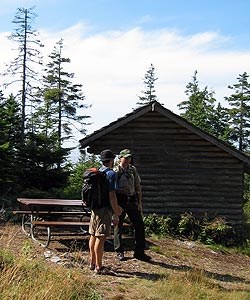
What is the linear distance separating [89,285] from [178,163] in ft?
29.3

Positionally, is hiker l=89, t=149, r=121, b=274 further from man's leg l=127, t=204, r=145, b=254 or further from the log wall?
the log wall

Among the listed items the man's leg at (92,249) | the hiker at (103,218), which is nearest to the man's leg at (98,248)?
the hiker at (103,218)

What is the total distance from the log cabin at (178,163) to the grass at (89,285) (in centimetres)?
637

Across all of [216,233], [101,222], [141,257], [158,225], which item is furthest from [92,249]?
[216,233]

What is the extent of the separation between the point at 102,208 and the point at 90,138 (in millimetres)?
6863

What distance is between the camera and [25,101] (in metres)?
31.1

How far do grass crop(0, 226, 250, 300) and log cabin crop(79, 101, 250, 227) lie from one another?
6369 millimetres

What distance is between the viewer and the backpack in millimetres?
8664

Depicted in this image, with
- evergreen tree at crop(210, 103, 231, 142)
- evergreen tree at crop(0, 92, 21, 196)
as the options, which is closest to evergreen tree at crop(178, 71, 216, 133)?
evergreen tree at crop(210, 103, 231, 142)

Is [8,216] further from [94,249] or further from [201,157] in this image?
[94,249]

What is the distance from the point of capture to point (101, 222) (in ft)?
28.6

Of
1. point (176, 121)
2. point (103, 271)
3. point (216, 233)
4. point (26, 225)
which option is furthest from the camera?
point (176, 121)

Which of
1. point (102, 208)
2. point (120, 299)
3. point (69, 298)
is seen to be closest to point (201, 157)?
point (102, 208)

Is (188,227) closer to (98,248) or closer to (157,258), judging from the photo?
(157,258)
